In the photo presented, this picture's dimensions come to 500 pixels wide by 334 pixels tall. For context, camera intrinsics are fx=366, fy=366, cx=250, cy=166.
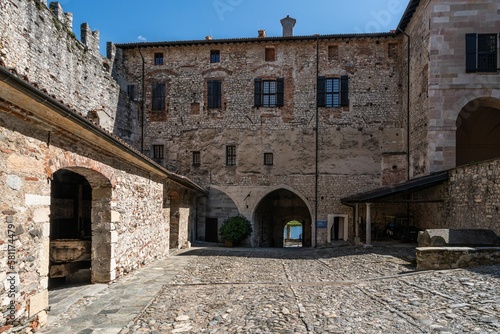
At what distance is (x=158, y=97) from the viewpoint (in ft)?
63.4

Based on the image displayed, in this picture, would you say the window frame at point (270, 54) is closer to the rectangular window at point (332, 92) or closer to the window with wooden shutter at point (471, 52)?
the rectangular window at point (332, 92)

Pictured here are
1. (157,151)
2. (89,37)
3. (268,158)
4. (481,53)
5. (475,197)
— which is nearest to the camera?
(475,197)

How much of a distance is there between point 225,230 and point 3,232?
44.7 ft

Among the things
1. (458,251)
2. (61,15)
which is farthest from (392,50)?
(61,15)

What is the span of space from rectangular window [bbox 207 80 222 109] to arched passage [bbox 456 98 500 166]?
11727 mm

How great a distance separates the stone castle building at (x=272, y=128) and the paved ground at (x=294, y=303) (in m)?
1.49

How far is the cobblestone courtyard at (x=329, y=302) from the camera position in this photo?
4.74m

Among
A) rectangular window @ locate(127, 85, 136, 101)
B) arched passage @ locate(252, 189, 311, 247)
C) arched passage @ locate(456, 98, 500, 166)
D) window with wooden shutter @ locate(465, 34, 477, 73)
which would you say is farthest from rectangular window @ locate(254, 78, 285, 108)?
arched passage @ locate(456, 98, 500, 166)

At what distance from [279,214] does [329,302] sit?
55.9ft

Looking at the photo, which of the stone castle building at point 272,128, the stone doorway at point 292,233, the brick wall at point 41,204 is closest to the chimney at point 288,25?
the stone castle building at point 272,128

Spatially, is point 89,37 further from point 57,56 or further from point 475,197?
point 475,197

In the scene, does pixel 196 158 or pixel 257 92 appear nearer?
pixel 257 92

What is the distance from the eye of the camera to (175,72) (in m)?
19.2

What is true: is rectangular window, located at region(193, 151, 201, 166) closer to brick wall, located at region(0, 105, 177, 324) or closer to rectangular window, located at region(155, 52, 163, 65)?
rectangular window, located at region(155, 52, 163, 65)
